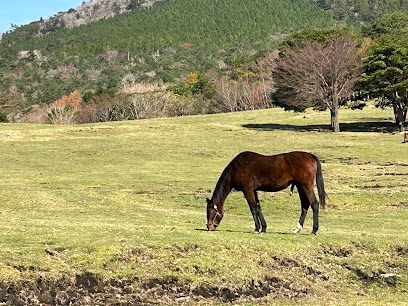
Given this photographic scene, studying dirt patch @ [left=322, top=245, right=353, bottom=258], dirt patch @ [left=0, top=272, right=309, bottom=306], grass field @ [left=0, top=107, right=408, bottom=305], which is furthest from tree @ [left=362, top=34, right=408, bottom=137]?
dirt patch @ [left=0, top=272, right=309, bottom=306]

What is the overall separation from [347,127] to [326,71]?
7.81 metres

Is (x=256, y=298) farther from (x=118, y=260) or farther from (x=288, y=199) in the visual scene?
(x=288, y=199)

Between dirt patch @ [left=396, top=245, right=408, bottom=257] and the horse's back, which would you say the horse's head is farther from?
dirt patch @ [left=396, top=245, right=408, bottom=257]

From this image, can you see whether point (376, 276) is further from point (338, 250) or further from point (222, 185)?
point (222, 185)

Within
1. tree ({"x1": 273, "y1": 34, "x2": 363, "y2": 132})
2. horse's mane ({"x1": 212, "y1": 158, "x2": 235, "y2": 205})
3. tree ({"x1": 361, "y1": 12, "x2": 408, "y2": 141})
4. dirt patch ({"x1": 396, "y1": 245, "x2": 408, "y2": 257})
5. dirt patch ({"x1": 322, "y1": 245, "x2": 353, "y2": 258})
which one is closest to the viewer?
dirt patch ({"x1": 322, "y1": 245, "x2": 353, "y2": 258})

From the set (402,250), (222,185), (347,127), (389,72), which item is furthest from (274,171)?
(347,127)

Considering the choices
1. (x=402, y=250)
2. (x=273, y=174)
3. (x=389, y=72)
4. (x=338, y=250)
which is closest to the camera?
(x=338, y=250)

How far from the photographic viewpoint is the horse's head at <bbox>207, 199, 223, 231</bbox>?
15.4m

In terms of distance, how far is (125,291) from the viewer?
10852 mm

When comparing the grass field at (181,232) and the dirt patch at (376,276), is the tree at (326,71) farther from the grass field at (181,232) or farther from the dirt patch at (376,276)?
the dirt patch at (376,276)

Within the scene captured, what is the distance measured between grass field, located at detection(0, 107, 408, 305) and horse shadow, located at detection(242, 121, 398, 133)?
38.3ft

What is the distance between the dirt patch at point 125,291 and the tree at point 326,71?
51.0 metres

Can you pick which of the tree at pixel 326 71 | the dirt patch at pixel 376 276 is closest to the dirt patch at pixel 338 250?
the dirt patch at pixel 376 276

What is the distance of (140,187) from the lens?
30.3 metres
